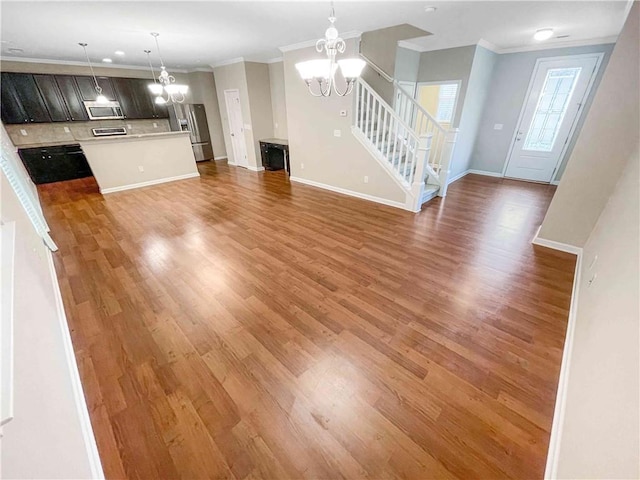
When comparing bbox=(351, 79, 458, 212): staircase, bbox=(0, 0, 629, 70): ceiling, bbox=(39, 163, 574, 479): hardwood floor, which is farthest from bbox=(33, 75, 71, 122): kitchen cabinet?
bbox=(351, 79, 458, 212): staircase

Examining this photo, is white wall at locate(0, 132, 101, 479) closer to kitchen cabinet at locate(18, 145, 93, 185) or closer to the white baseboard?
the white baseboard

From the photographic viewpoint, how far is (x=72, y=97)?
239 inches

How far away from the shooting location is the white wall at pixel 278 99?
6.65 meters

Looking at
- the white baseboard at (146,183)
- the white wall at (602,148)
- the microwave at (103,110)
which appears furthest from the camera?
the microwave at (103,110)

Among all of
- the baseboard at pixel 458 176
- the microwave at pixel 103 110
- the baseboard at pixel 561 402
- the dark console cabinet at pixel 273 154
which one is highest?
the microwave at pixel 103 110

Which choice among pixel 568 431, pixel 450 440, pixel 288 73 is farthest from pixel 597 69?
pixel 450 440

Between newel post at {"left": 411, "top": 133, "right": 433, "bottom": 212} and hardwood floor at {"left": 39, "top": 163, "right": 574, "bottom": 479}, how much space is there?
52cm

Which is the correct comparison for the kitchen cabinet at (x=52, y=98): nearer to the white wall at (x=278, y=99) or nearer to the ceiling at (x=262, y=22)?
the ceiling at (x=262, y=22)

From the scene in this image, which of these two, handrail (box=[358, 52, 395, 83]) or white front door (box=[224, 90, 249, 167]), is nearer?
handrail (box=[358, 52, 395, 83])

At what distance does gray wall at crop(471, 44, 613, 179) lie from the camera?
4.94 meters

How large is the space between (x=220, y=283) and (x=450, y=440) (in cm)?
217

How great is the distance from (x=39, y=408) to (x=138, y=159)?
590 centimetres

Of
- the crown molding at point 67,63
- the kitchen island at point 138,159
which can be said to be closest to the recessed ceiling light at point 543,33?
the kitchen island at point 138,159

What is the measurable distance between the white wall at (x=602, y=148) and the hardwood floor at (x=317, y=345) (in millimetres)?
436
